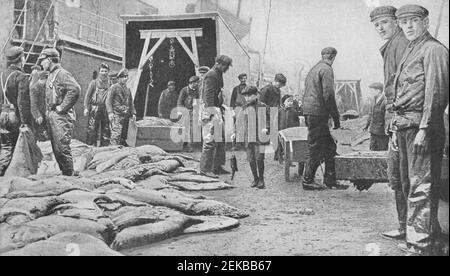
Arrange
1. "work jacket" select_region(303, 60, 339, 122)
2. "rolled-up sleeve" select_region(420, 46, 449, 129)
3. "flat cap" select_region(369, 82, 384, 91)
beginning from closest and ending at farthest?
Result: "rolled-up sleeve" select_region(420, 46, 449, 129) → "flat cap" select_region(369, 82, 384, 91) → "work jacket" select_region(303, 60, 339, 122)

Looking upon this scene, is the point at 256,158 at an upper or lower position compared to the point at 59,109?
lower

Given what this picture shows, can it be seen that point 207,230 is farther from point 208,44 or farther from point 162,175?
point 208,44

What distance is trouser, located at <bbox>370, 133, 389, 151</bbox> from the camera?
4.29m

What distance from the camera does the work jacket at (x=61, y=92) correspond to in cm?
475

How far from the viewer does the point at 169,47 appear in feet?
16.4

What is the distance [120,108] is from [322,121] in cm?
218

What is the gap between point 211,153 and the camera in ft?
15.5

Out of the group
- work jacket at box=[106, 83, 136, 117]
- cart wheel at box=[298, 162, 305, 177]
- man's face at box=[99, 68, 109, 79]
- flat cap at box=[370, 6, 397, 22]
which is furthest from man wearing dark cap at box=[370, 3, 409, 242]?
man's face at box=[99, 68, 109, 79]

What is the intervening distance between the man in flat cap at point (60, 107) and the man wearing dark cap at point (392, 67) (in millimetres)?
2881

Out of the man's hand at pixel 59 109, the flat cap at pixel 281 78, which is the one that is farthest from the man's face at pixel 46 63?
the flat cap at pixel 281 78

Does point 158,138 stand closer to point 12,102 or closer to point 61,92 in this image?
point 61,92

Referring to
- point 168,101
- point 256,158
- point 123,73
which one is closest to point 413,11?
point 256,158

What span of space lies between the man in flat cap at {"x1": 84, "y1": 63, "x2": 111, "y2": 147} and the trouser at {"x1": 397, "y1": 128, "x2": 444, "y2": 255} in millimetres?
3071

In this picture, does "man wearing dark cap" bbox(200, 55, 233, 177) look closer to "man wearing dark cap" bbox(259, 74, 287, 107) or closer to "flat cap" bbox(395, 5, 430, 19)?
"man wearing dark cap" bbox(259, 74, 287, 107)
